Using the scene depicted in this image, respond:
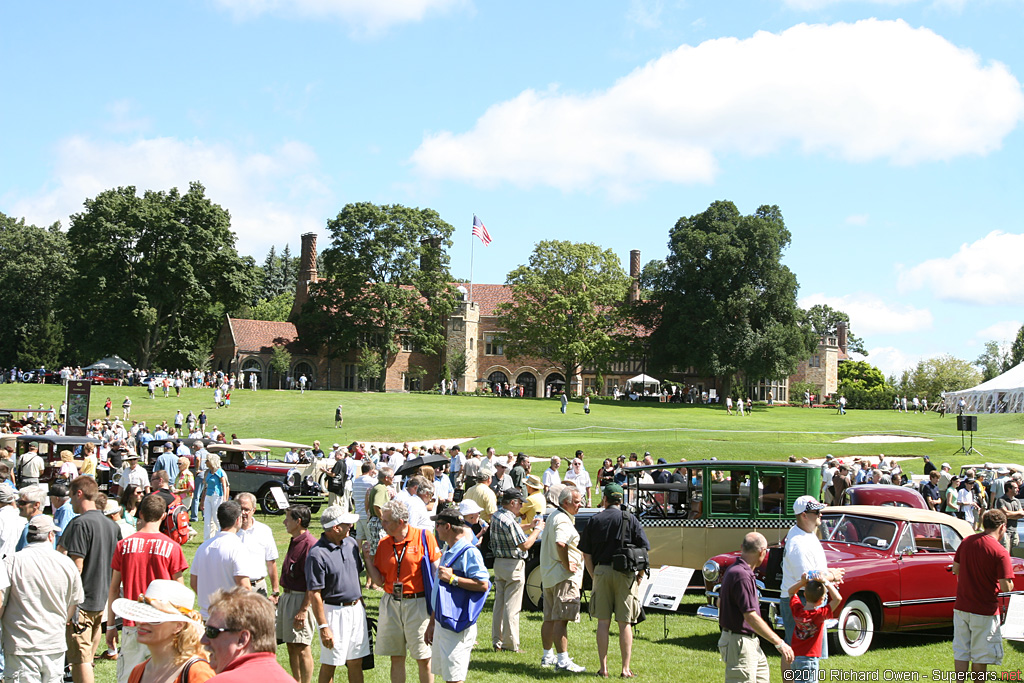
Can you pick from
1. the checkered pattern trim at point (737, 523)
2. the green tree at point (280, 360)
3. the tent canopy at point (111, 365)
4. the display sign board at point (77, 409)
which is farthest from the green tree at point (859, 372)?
the checkered pattern trim at point (737, 523)

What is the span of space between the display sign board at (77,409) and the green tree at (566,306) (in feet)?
144

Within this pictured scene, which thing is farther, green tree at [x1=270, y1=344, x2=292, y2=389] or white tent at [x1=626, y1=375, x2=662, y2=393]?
white tent at [x1=626, y1=375, x2=662, y2=393]

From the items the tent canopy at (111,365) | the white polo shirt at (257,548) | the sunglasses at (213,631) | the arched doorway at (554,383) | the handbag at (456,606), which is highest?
the tent canopy at (111,365)

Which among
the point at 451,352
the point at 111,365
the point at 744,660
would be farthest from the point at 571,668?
the point at 451,352

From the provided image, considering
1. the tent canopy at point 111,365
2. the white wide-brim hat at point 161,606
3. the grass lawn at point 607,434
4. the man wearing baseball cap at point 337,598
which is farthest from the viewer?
A: the tent canopy at point 111,365

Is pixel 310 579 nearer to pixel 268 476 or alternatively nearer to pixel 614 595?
pixel 614 595

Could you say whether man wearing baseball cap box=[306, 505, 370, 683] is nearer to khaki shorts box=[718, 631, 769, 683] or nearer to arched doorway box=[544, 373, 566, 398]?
khaki shorts box=[718, 631, 769, 683]

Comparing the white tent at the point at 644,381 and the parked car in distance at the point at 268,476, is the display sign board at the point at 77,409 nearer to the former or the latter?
the parked car in distance at the point at 268,476

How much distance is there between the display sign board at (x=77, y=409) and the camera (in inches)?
1011

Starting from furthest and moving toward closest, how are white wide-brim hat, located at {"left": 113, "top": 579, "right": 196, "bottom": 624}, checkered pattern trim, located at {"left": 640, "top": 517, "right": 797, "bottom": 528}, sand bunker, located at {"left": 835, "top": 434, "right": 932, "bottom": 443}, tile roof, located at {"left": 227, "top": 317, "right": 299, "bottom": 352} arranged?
1. tile roof, located at {"left": 227, "top": 317, "right": 299, "bottom": 352}
2. sand bunker, located at {"left": 835, "top": 434, "right": 932, "bottom": 443}
3. checkered pattern trim, located at {"left": 640, "top": 517, "right": 797, "bottom": 528}
4. white wide-brim hat, located at {"left": 113, "top": 579, "right": 196, "bottom": 624}

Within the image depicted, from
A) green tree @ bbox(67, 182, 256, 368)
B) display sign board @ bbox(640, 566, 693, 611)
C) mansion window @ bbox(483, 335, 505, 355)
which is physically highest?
green tree @ bbox(67, 182, 256, 368)

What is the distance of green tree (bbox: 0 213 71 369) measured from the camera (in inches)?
2633

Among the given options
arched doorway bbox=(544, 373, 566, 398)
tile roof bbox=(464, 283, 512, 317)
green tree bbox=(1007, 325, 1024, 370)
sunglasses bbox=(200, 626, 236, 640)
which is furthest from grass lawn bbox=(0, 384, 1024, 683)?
green tree bbox=(1007, 325, 1024, 370)

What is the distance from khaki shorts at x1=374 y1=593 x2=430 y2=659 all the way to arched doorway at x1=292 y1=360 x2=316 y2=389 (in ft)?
213
